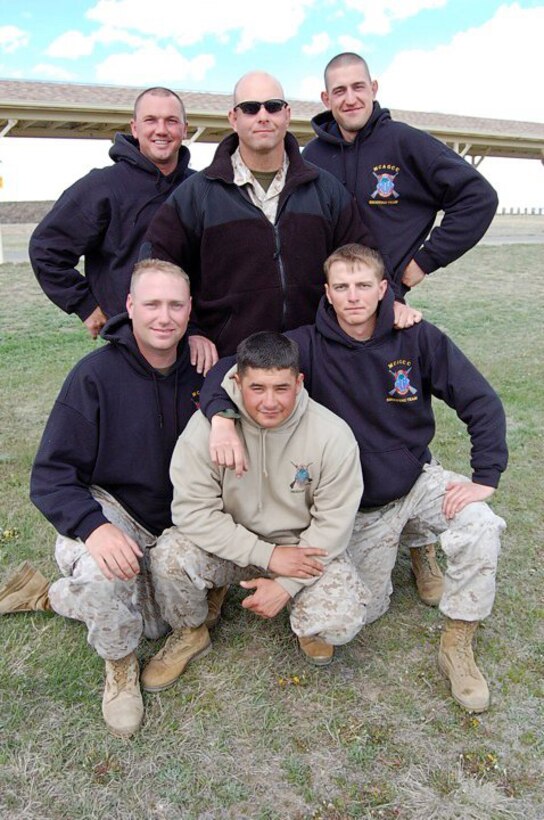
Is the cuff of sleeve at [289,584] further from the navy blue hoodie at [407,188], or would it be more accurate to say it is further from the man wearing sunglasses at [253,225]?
the navy blue hoodie at [407,188]

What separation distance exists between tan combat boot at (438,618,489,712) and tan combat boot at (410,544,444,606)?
399 millimetres

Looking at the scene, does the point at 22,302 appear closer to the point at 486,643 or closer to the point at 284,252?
the point at 284,252

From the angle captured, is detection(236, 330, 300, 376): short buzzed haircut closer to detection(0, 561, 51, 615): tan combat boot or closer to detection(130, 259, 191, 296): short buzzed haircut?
detection(130, 259, 191, 296): short buzzed haircut

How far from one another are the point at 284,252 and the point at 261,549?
1.23 m

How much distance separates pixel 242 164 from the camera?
2996 mm

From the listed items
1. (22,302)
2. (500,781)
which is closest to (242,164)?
(500,781)

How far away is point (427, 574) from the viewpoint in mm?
3350

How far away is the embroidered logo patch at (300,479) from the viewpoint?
2699 mm

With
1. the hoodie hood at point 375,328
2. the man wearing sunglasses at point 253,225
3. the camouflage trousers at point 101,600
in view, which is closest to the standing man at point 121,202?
the man wearing sunglasses at point 253,225

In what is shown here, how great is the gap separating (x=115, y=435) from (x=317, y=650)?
3.77ft

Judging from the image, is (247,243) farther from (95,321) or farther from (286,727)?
(286,727)

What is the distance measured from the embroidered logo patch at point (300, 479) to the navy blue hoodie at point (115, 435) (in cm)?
54

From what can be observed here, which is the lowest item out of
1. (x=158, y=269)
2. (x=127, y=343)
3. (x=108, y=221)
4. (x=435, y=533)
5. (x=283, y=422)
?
(x=435, y=533)

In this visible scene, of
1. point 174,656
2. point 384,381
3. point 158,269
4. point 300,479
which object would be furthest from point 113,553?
point 384,381
